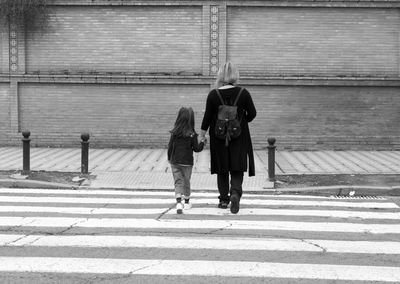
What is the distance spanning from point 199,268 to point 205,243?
3.21ft

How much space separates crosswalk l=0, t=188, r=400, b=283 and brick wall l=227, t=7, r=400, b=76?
7099 mm

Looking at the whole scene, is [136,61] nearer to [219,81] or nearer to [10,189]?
[10,189]

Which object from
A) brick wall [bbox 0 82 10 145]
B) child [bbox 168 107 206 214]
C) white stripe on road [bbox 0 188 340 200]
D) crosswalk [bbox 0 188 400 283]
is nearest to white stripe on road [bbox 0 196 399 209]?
crosswalk [bbox 0 188 400 283]

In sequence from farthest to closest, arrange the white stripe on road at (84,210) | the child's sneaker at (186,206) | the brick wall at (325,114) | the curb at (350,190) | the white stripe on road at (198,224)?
1. the brick wall at (325,114)
2. the curb at (350,190)
3. the child's sneaker at (186,206)
4. the white stripe on road at (84,210)
5. the white stripe on road at (198,224)

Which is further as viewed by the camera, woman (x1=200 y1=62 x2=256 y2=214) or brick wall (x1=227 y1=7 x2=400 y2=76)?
brick wall (x1=227 y1=7 x2=400 y2=76)

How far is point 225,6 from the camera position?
51.8 ft

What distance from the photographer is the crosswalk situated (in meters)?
5.27

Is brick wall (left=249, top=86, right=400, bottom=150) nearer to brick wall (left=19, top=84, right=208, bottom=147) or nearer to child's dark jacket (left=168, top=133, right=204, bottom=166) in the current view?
brick wall (left=19, top=84, right=208, bottom=147)

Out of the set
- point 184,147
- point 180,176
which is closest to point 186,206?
point 180,176

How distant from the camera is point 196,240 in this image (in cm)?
655

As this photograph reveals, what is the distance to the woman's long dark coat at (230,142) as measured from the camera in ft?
26.1

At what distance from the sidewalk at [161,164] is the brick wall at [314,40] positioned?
2.45 m

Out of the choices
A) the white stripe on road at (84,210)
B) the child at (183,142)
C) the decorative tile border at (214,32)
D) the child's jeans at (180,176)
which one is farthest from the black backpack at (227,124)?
the decorative tile border at (214,32)

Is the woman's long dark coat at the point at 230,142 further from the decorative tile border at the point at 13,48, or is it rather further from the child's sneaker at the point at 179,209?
the decorative tile border at the point at 13,48
